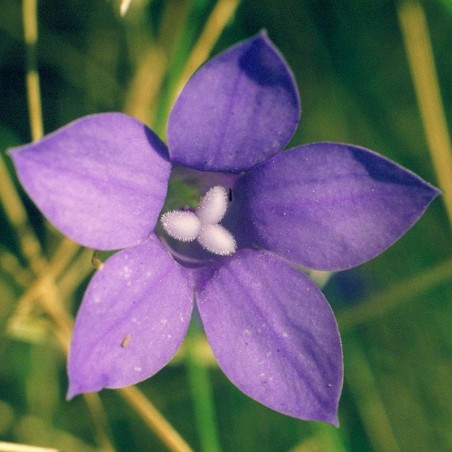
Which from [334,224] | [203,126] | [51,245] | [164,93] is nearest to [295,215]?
[334,224]

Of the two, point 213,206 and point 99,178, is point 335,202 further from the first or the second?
point 99,178

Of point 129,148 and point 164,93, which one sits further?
point 164,93

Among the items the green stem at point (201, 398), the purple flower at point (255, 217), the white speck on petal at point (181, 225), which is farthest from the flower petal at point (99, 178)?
the green stem at point (201, 398)

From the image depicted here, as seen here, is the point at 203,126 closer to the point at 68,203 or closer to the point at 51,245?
the point at 68,203

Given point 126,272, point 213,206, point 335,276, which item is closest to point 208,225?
point 213,206

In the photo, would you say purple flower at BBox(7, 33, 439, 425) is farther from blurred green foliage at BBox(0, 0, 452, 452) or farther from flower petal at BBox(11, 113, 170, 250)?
blurred green foliage at BBox(0, 0, 452, 452)

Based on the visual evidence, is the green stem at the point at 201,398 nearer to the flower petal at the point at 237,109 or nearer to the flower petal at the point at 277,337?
the flower petal at the point at 277,337
